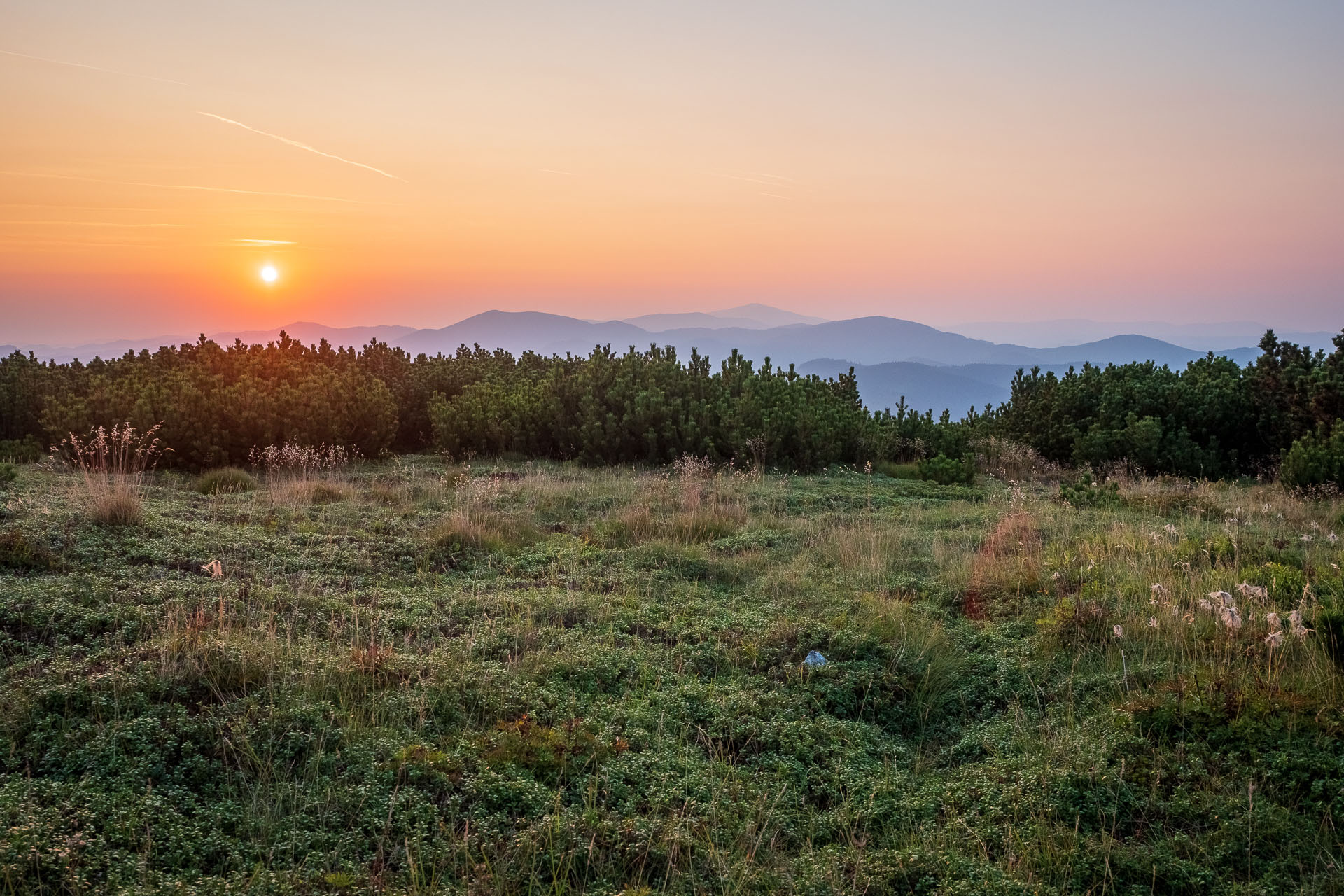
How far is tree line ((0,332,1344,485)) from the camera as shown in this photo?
1507 cm

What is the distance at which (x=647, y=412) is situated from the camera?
662 inches

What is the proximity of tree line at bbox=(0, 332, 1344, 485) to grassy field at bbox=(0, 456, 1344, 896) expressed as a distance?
22.6 feet

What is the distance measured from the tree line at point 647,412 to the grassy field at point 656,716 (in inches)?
272

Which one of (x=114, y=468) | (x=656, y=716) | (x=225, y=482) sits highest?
(x=114, y=468)

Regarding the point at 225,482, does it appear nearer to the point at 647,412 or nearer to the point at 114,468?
the point at 114,468

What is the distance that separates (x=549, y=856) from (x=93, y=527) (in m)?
6.94

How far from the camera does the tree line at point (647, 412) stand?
15.1 meters

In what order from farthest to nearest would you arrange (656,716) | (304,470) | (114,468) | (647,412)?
(647,412) → (304,470) → (114,468) → (656,716)

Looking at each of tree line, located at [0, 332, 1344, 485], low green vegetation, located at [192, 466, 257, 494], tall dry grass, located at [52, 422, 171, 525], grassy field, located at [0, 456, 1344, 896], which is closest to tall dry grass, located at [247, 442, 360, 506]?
low green vegetation, located at [192, 466, 257, 494]

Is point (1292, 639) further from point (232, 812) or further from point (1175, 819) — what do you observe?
point (232, 812)

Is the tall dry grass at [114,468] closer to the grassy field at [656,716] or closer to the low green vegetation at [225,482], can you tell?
the grassy field at [656,716]

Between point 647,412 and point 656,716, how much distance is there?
40.1ft

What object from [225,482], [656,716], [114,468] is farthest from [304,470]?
[656,716]

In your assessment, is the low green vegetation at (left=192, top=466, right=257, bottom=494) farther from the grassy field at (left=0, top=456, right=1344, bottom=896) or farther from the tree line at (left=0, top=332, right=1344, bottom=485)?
the grassy field at (left=0, top=456, right=1344, bottom=896)
